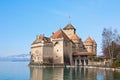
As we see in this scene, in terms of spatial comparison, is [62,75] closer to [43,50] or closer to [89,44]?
[43,50]

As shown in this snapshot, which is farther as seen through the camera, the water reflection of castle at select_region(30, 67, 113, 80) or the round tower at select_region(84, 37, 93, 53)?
the round tower at select_region(84, 37, 93, 53)

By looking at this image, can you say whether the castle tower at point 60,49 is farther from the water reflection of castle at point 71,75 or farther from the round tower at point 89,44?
the water reflection of castle at point 71,75

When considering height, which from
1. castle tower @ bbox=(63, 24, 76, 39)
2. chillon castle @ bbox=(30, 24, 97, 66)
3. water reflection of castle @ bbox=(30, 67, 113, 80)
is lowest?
water reflection of castle @ bbox=(30, 67, 113, 80)

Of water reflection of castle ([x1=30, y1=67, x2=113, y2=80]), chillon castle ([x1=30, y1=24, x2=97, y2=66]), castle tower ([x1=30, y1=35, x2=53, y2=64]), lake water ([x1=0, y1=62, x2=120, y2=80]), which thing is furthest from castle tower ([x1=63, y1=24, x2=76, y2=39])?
water reflection of castle ([x1=30, y1=67, x2=113, y2=80])

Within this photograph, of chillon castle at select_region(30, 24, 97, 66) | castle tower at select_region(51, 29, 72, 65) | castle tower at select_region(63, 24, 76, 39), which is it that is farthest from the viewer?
castle tower at select_region(63, 24, 76, 39)

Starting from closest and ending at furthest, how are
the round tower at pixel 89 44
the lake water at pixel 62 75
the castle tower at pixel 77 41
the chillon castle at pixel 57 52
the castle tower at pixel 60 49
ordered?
the lake water at pixel 62 75
the castle tower at pixel 60 49
the chillon castle at pixel 57 52
the castle tower at pixel 77 41
the round tower at pixel 89 44

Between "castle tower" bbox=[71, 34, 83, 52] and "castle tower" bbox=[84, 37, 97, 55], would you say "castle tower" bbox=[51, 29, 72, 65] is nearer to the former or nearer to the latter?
"castle tower" bbox=[71, 34, 83, 52]

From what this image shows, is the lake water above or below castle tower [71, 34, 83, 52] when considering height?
below

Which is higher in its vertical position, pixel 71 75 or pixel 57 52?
pixel 57 52

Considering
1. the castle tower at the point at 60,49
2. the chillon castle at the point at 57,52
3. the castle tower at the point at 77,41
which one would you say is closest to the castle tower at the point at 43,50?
the chillon castle at the point at 57,52

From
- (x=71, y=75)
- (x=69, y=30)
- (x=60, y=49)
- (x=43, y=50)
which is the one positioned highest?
(x=69, y=30)

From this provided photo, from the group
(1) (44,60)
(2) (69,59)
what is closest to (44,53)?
(1) (44,60)

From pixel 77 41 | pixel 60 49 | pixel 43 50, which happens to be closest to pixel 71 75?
pixel 60 49

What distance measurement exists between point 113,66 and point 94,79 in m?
22.6
